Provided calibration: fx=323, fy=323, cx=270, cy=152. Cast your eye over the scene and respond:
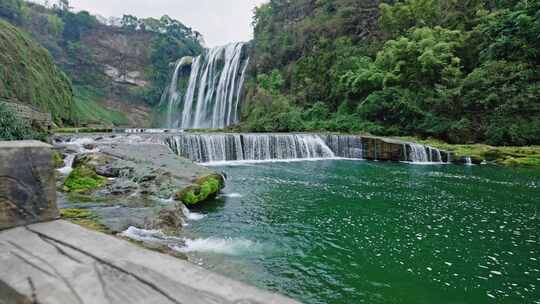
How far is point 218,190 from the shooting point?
358 inches

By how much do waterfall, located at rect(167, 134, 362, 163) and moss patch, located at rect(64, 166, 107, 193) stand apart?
24.4 feet

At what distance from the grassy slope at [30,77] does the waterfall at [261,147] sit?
11.9 meters

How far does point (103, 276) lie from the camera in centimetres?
141

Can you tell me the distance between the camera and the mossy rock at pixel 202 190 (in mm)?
7583

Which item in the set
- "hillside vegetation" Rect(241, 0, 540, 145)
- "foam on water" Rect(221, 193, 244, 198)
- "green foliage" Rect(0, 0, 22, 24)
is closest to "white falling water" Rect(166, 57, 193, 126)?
"hillside vegetation" Rect(241, 0, 540, 145)

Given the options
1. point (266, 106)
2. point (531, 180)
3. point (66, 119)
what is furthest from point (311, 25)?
point (531, 180)

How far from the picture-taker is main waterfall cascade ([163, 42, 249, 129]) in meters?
36.5

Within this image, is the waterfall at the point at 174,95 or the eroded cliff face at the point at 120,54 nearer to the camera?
the waterfall at the point at 174,95

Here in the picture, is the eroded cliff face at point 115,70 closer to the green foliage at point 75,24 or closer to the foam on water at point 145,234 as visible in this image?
the green foliage at point 75,24

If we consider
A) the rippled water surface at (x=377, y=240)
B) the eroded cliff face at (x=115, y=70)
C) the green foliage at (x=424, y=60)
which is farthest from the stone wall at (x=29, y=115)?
the eroded cliff face at (x=115, y=70)

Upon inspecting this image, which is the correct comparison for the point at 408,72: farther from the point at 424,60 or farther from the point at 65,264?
the point at 65,264

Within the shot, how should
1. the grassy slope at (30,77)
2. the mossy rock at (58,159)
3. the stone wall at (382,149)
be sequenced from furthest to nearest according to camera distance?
the grassy slope at (30,77)
the stone wall at (382,149)
the mossy rock at (58,159)

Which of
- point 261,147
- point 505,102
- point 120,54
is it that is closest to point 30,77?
point 261,147

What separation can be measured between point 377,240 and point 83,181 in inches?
275
